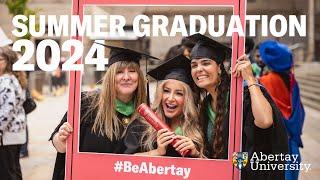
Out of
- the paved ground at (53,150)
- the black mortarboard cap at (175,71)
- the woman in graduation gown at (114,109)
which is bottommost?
the paved ground at (53,150)

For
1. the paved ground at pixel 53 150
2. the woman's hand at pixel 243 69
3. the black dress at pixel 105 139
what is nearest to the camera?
the woman's hand at pixel 243 69

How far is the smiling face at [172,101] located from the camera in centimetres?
236

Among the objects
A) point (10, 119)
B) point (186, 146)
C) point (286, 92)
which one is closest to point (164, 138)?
point (186, 146)

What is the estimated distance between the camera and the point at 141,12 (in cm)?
237

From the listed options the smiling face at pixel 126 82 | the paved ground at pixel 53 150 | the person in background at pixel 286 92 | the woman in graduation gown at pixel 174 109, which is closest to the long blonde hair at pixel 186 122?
the woman in graduation gown at pixel 174 109

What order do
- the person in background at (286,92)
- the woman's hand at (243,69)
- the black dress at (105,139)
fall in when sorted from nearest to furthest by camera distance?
1. the woman's hand at (243,69)
2. the black dress at (105,139)
3. the person in background at (286,92)

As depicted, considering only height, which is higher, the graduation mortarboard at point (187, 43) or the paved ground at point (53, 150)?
the graduation mortarboard at point (187, 43)

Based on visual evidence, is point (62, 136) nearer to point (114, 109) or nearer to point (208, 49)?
point (114, 109)

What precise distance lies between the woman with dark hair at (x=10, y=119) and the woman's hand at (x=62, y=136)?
55cm

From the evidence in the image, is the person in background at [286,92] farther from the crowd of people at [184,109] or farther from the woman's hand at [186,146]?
the woman's hand at [186,146]

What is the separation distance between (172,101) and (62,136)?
0.58m

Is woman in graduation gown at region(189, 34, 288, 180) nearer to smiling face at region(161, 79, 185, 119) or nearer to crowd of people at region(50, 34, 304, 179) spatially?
crowd of people at region(50, 34, 304, 179)

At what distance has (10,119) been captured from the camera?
3025 millimetres

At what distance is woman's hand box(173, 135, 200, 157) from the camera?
231 cm
